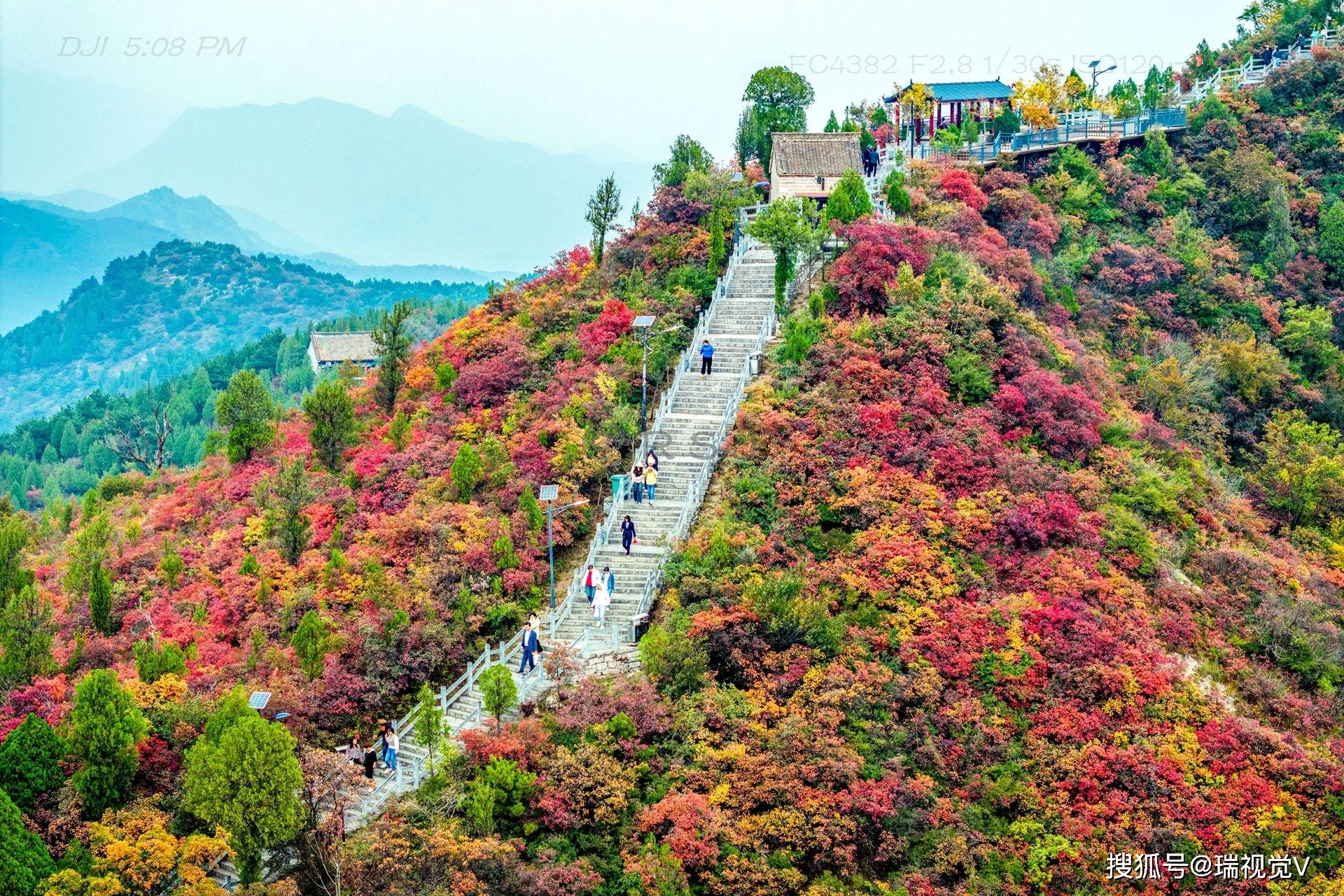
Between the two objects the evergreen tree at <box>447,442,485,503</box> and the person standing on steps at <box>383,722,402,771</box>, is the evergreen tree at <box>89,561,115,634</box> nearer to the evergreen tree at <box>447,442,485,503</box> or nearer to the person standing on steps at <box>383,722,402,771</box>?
the evergreen tree at <box>447,442,485,503</box>

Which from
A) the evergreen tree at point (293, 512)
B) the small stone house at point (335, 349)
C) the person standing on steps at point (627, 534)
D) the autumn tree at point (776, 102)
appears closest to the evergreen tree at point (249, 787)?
the person standing on steps at point (627, 534)

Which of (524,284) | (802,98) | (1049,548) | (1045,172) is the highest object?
(802,98)

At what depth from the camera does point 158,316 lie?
147875 millimetres

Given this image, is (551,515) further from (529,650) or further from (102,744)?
(102,744)

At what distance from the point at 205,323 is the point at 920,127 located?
119777 mm

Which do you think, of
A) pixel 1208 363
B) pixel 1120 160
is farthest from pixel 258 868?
pixel 1120 160

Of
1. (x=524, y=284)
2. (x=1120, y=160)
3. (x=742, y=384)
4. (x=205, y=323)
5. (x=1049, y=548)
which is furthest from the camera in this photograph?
(x=205, y=323)

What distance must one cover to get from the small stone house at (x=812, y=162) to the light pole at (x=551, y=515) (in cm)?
1805

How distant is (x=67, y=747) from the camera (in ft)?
64.3

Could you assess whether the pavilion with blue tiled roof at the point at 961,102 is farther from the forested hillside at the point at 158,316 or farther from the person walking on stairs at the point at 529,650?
the forested hillside at the point at 158,316

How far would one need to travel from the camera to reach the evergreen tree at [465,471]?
92.6 feet

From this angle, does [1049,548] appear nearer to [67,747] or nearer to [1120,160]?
[67,747]

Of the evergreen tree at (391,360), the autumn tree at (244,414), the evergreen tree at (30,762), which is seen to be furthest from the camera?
the evergreen tree at (391,360)

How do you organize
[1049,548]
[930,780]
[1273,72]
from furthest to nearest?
[1273,72] → [1049,548] → [930,780]
